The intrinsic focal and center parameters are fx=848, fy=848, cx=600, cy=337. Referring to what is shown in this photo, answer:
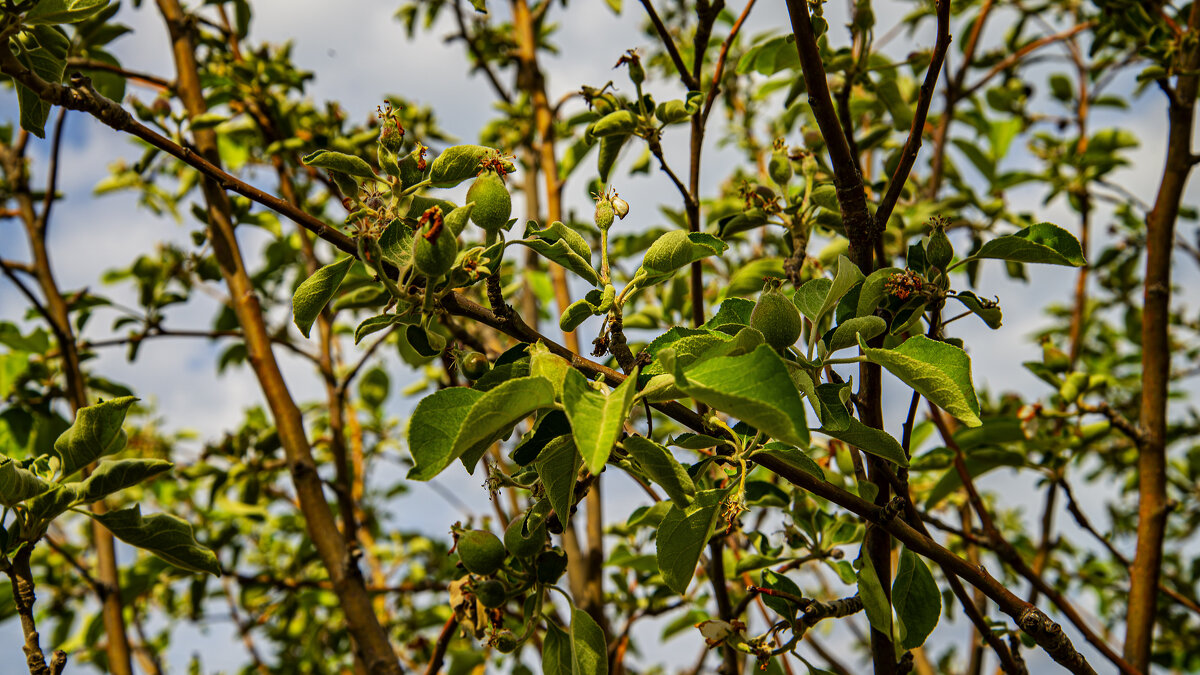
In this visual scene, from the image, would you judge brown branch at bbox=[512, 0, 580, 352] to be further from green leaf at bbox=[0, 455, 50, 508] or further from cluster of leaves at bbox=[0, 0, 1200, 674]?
green leaf at bbox=[0, 455, 50, 508]

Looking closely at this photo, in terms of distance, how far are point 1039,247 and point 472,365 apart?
2.42 feet

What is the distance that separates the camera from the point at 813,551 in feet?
4.90

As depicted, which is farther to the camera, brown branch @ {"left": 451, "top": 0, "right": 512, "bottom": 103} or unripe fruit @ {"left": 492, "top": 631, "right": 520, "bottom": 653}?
brown branch @ {"left": 451, "top": 0, "right": 512, "bottom": 103}

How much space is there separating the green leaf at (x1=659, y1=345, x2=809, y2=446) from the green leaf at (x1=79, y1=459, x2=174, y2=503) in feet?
2.85

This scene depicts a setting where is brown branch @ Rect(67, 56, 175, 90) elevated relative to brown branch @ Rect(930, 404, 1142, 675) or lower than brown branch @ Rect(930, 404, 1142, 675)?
elevated

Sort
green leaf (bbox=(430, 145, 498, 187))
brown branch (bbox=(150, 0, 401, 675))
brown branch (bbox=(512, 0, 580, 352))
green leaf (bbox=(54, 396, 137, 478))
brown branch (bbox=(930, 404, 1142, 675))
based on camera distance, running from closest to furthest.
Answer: green leaf (bbox=(430, 145, 498, 187))
green leaf (bbox=(54, 396, 137, 478))
brown branch (bbox=(930, 404, 1142, 675))
brown branch (bbox=(150, 0, 401, 675))
brown branch (bbox=(512, 0, 580, 352))

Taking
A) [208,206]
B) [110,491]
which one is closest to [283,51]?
[208,206]

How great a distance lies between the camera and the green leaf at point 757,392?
2.35 feet

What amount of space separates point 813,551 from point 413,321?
875 mm

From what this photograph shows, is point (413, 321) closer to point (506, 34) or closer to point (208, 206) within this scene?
point (208, 206)

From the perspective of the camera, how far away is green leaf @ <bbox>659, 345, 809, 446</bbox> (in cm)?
72

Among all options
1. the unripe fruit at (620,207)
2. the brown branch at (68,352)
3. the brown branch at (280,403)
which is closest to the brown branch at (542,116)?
the brown branch at (280,403)

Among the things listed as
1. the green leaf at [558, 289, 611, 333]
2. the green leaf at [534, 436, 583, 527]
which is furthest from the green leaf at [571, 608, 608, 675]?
the green leaf at [558, 289, 611, 333]

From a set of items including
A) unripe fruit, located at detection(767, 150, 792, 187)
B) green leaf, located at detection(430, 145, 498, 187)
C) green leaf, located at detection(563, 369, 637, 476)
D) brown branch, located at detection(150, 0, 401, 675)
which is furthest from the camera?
brown branch, located at detection(150, 0, 401, 675)
